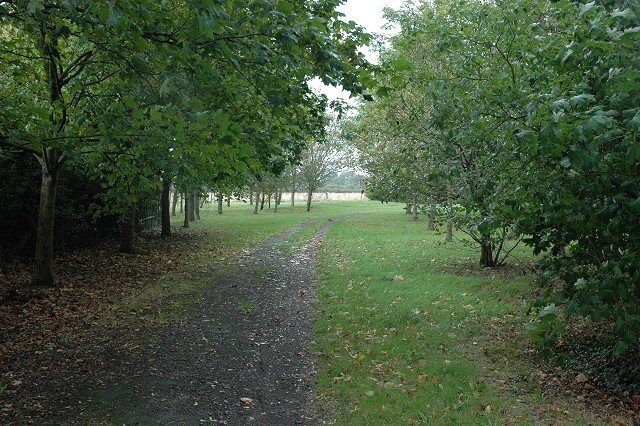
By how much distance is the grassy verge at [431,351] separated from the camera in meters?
4.77

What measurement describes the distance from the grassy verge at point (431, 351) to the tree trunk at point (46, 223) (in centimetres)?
558

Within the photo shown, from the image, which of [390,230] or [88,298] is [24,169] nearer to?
[88,298]

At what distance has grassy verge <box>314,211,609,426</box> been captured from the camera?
477 cm

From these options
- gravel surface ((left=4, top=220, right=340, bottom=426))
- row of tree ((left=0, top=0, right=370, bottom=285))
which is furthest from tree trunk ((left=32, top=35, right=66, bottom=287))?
gravel surface ((left=4, top=220, right=340, bottom=426))

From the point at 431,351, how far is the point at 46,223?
26.1 ft

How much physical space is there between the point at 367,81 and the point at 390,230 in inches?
794

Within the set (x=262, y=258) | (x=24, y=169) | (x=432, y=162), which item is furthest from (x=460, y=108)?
(x=24, y=169)

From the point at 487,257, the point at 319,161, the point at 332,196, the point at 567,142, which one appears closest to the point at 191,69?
the point at 567,142

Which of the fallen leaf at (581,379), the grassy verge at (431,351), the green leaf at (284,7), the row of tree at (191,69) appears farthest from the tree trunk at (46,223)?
the fallen leaf at (581,379)

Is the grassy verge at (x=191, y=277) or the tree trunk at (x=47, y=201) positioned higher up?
the tree trunk at (x=47, y=201)

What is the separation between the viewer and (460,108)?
815 cm

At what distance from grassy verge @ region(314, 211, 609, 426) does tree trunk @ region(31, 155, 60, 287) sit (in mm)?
5584

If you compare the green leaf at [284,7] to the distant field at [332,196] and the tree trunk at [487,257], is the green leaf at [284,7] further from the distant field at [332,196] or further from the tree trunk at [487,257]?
the distant field at [332,196]

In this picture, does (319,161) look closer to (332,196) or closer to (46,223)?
(46,223)
